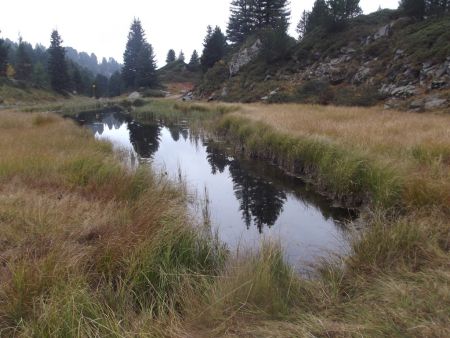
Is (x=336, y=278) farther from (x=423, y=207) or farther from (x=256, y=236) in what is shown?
(x=256, y=236)

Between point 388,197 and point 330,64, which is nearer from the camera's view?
point 388,197

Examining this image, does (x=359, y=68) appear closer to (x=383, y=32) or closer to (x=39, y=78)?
(x=383, y=32)

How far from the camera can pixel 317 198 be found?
28.1 ft

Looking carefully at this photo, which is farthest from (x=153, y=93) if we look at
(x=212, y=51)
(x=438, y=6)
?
(x=438, y=6)

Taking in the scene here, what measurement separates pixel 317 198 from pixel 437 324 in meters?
5.94

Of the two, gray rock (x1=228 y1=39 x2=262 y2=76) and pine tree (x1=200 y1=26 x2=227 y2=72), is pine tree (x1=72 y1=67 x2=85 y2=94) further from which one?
gray rock (x1=228 y1=39 x2=262 y2=76)

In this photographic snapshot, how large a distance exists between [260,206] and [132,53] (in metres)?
79.6

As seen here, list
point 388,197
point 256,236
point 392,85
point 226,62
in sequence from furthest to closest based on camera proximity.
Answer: point 226,62, point 392,85, point 256,236, point 388,197

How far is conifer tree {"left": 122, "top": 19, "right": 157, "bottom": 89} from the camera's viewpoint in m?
70.9

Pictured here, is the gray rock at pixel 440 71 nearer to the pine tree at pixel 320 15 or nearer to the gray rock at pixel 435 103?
the gray rock at pixel 435 103

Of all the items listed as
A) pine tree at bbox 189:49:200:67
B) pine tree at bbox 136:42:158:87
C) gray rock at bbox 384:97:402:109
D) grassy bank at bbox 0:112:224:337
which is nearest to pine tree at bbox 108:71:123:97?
pine tree at bbox 136:42:158:87

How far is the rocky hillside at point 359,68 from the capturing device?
2156cm

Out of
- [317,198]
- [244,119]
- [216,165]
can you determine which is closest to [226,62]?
[244,119]

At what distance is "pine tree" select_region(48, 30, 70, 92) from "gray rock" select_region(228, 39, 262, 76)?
3683 centimetres
